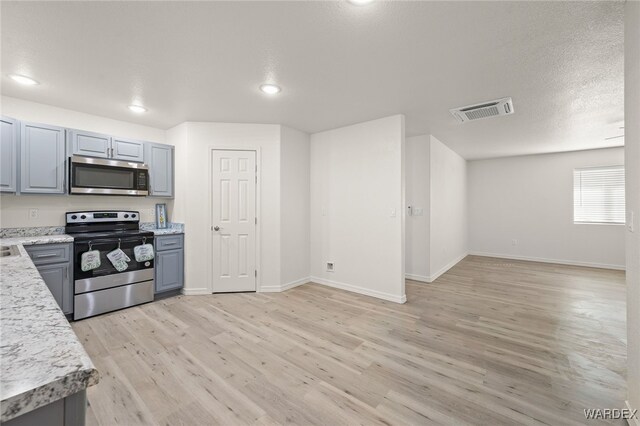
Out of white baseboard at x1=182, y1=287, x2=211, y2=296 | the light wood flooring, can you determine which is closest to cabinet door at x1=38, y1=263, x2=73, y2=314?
the light wood flooring

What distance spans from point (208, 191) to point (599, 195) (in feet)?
24.6

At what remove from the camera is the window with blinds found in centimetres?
552

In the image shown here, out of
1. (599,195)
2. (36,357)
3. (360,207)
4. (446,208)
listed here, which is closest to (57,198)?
(36,357)

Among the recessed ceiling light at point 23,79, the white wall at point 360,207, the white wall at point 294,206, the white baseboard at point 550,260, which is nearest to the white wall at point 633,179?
the white wall at point 360,207

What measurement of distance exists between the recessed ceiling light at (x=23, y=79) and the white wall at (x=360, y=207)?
328 cm

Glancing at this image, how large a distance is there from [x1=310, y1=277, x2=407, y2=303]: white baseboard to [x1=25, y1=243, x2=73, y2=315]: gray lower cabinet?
3.05 meters

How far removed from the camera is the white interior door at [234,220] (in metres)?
3.97

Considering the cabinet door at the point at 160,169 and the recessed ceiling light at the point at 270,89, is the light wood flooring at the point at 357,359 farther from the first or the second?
the recessed ceiling light at the point at 270,89

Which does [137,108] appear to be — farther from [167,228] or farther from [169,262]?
[169,262]

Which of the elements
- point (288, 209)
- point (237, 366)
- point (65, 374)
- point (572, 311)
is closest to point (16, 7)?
point (65, 374)

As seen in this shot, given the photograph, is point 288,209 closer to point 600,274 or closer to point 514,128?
point 514,128

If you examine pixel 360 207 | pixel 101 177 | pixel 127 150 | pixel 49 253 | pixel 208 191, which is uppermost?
pixel 127 150

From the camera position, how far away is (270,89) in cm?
285

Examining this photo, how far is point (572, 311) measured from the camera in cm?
338
